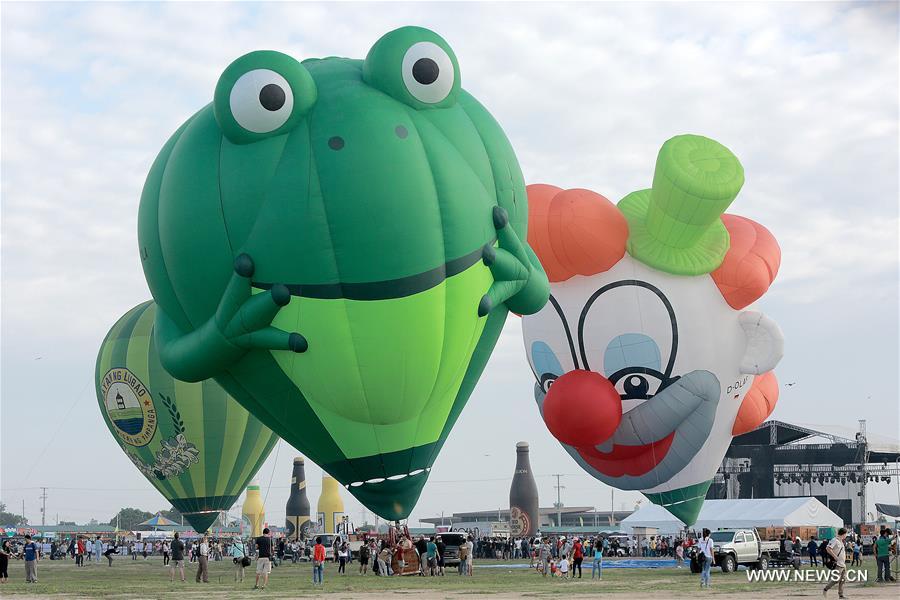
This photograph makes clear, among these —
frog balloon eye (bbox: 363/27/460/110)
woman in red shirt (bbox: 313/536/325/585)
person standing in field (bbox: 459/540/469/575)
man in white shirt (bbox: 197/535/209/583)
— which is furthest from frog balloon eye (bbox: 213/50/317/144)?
person standing in field (bbox: 459/540/469/575)

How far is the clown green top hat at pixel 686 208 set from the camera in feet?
88.7

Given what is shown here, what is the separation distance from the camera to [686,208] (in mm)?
27406

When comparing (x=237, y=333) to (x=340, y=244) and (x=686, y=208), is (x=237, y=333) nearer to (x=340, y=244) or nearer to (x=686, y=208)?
(x=340, y=244)

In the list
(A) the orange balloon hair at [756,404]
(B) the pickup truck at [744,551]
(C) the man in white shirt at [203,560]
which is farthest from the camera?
(A) the orange balloon hair at [756,404]

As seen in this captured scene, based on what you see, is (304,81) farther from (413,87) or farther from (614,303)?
(614,303)

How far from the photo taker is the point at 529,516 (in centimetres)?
4572

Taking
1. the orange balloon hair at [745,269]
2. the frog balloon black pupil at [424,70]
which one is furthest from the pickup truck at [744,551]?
the frog balloon black pupil at [424,70]

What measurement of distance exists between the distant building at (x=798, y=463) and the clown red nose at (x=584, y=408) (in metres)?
29.5

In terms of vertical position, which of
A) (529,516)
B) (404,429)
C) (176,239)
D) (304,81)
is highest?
(304,81)

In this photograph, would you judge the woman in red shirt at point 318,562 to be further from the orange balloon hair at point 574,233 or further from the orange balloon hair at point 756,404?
the orange balloon hair at point 756,404

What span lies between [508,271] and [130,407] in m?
16.7

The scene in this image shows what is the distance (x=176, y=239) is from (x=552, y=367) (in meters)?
13.9

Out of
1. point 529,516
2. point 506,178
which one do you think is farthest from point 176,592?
point 529,516

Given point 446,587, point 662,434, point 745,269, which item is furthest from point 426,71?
point 662,434
